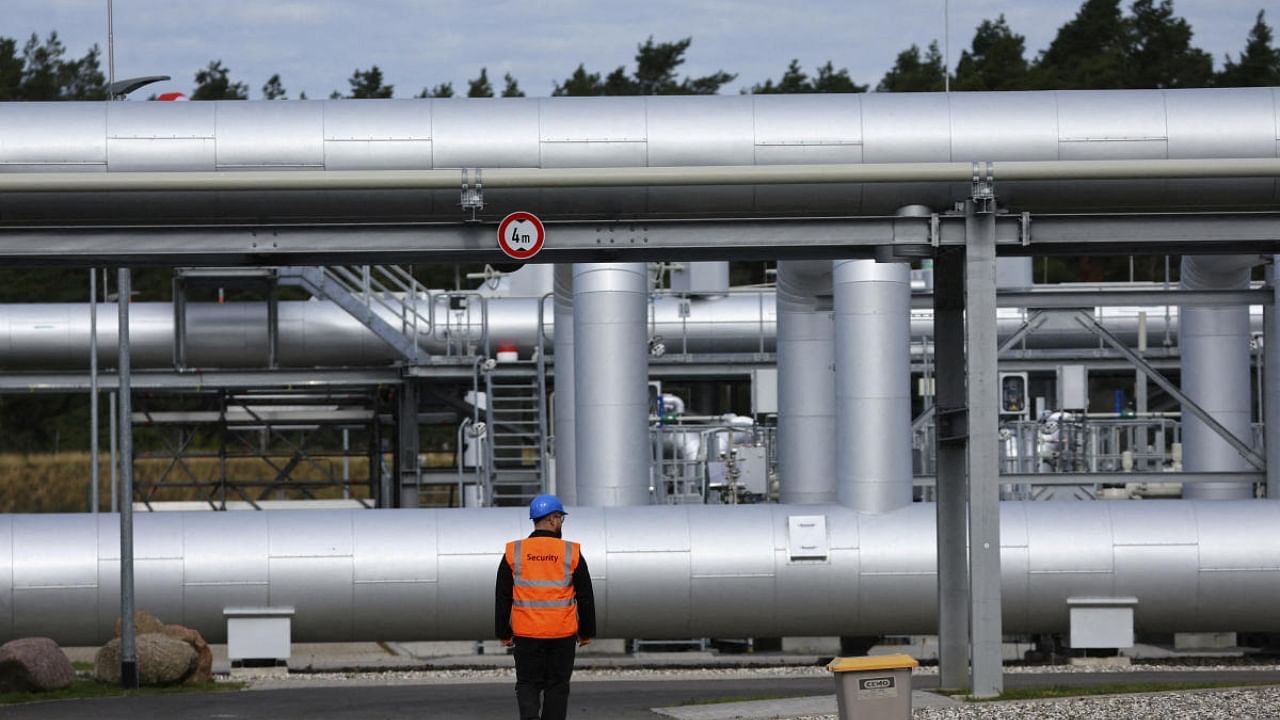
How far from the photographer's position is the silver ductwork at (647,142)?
14.5m

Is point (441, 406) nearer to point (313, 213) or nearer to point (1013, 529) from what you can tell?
point (1013, 529)

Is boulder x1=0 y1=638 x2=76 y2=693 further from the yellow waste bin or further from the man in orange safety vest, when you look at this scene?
the yellow waste bin

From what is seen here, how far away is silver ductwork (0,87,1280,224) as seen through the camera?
569 inches

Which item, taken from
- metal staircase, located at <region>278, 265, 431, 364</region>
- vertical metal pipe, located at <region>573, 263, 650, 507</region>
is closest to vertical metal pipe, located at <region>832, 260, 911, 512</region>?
vertical metal pipe, located at <region>573, 263, 650, 507</region>

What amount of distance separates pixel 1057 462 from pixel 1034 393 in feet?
37.3

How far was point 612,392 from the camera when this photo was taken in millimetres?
21172

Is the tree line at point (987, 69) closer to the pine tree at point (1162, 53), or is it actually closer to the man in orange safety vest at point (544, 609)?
the pine tree at point (1162, 53)

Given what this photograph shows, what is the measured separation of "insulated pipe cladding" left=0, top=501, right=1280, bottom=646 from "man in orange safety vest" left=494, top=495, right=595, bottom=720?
9467mm

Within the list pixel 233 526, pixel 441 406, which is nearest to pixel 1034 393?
pixel 441 406

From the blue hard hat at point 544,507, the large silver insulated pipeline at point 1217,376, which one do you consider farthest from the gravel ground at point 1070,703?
the large silver insulated pipeline at point 1217,376

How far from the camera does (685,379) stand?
35219 mm

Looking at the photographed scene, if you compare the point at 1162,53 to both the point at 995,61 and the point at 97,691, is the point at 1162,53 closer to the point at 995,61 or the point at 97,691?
the point at 995,61

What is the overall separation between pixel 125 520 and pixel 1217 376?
46.6 ft

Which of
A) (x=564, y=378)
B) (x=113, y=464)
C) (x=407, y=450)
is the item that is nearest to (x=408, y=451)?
(x=407, y=450)
